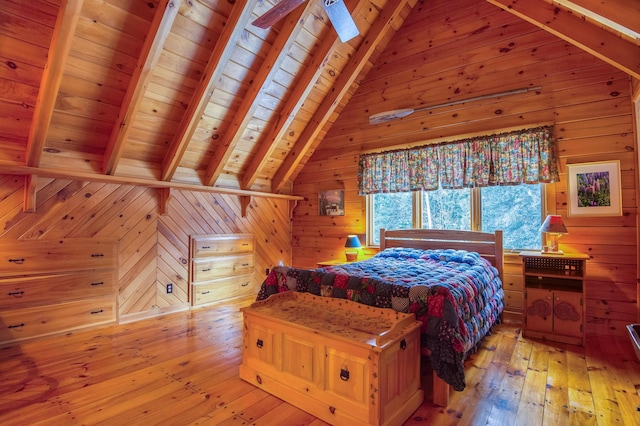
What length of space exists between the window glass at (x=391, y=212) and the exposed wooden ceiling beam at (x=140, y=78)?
3425 mm

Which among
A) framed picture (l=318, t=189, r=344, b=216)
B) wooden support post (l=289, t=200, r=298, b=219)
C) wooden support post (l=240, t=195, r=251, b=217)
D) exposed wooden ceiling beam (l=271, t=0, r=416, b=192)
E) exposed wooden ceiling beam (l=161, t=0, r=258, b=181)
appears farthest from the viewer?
wooden support post (l=289, t=200, r=298, b=219)

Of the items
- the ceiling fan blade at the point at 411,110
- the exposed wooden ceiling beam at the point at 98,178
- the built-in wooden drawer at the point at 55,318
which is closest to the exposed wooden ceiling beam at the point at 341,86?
the ceiling fan blade at the point at 411,110

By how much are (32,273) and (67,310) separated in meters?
0.51

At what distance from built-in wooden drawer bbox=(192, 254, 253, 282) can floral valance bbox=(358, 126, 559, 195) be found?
7.02ft

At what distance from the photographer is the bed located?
2.17 meters

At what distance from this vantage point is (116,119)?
3.47 meters

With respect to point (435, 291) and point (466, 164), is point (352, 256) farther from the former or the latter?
point (435, 291)

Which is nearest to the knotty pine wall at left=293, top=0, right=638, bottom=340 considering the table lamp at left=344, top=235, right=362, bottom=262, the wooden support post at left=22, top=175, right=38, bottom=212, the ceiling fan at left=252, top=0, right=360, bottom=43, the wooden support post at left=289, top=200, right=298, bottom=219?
the wooden support post at left=289, top=200, right=298, bottom=219

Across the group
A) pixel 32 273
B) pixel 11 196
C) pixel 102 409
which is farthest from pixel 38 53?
pixel 102 409

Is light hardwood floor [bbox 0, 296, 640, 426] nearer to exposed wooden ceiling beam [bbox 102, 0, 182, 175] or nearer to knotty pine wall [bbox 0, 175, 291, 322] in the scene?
knotty pine wall [bbox 0, 175, 291, 322]

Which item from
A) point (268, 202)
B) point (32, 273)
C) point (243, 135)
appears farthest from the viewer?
point (268, 202)

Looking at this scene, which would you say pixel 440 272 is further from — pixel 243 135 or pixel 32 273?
pixel 32 273

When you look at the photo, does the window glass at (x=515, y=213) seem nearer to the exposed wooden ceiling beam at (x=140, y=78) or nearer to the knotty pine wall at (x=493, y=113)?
the knotty pine wall at (x=493, y=113)

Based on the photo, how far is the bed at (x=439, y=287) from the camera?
2.17 m
